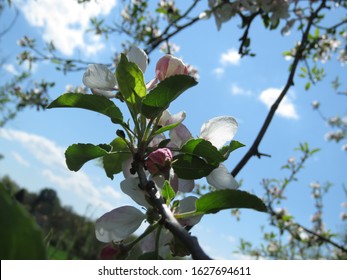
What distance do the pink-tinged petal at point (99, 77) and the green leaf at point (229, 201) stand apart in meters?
0.19

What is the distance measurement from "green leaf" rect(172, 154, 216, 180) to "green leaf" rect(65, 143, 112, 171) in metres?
0.09

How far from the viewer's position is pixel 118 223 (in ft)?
1.32

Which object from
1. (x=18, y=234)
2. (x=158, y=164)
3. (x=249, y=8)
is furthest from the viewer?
(x=249, y=8)

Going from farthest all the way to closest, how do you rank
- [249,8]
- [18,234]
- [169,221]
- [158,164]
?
1. [249,8]
2. [158,164]
3. [169,221]
4. [18,234]

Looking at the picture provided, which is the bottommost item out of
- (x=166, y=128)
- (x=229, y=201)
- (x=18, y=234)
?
(x=18, y=234)

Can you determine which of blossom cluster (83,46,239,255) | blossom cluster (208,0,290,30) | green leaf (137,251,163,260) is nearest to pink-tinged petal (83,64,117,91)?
blossom cluster (83,46,239,255)

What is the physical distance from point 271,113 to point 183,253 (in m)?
0.75

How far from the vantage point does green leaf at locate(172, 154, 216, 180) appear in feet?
1.44

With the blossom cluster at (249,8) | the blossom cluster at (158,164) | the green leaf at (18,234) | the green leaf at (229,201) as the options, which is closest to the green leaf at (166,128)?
the blossom cluster at (158,164)

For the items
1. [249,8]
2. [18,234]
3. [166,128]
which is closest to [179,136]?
[166,128]

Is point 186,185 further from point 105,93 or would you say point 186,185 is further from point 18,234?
point 18,234

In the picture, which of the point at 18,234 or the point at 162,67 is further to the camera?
the point at 162,67

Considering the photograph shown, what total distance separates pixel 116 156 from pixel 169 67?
0.13 metres

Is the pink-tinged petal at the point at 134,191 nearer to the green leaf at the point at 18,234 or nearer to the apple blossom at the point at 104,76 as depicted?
the apple blossom at the point at 104,76
